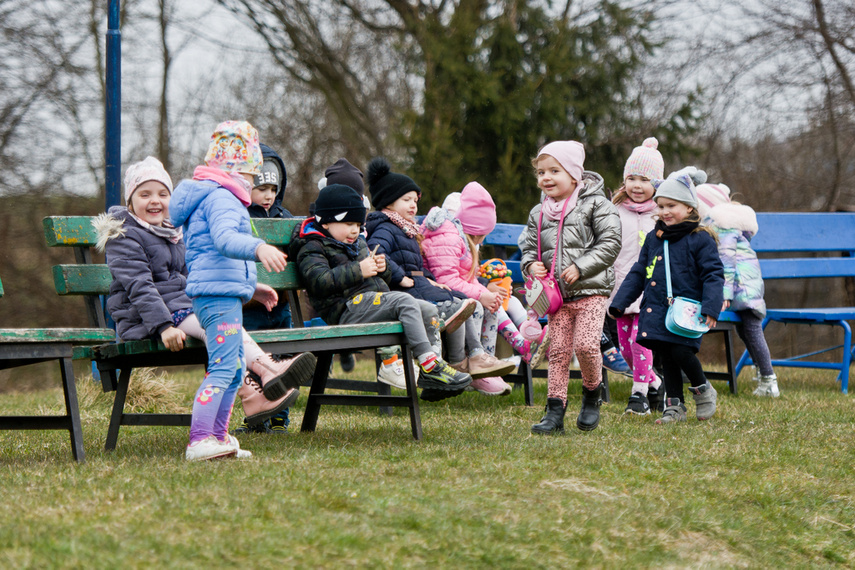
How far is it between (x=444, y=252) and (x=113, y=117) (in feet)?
8.67

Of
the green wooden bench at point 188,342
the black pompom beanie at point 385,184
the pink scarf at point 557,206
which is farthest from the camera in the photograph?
the black pompom beanie at point 385,184

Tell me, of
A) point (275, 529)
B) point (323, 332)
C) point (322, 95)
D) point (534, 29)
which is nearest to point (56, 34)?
point (322, 95)

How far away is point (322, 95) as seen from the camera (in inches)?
600

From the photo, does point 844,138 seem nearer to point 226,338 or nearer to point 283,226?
point 283,226

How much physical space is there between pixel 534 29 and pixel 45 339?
31.2 ft

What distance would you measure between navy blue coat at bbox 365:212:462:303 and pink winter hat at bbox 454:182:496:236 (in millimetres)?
650

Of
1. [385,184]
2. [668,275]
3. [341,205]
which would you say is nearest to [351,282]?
[341,205]

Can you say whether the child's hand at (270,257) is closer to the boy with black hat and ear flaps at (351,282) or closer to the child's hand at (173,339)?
the child's hand at (173,339)

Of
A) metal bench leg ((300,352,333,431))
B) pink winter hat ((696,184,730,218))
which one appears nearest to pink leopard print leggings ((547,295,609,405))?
metal bench leg ((300,352,333,431))

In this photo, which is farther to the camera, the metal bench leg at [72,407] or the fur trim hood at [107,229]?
the fur trim hood at [107,229]

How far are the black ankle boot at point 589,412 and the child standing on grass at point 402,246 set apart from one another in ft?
2.88

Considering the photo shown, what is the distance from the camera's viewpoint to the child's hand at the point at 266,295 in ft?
15.8

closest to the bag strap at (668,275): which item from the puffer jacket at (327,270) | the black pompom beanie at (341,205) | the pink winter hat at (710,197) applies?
the puffer jacket at (327,270)

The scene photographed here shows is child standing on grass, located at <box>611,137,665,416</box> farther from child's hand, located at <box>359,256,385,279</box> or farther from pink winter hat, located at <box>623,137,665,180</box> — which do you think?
child's hand, located at <box>359,256,385,279</box>
